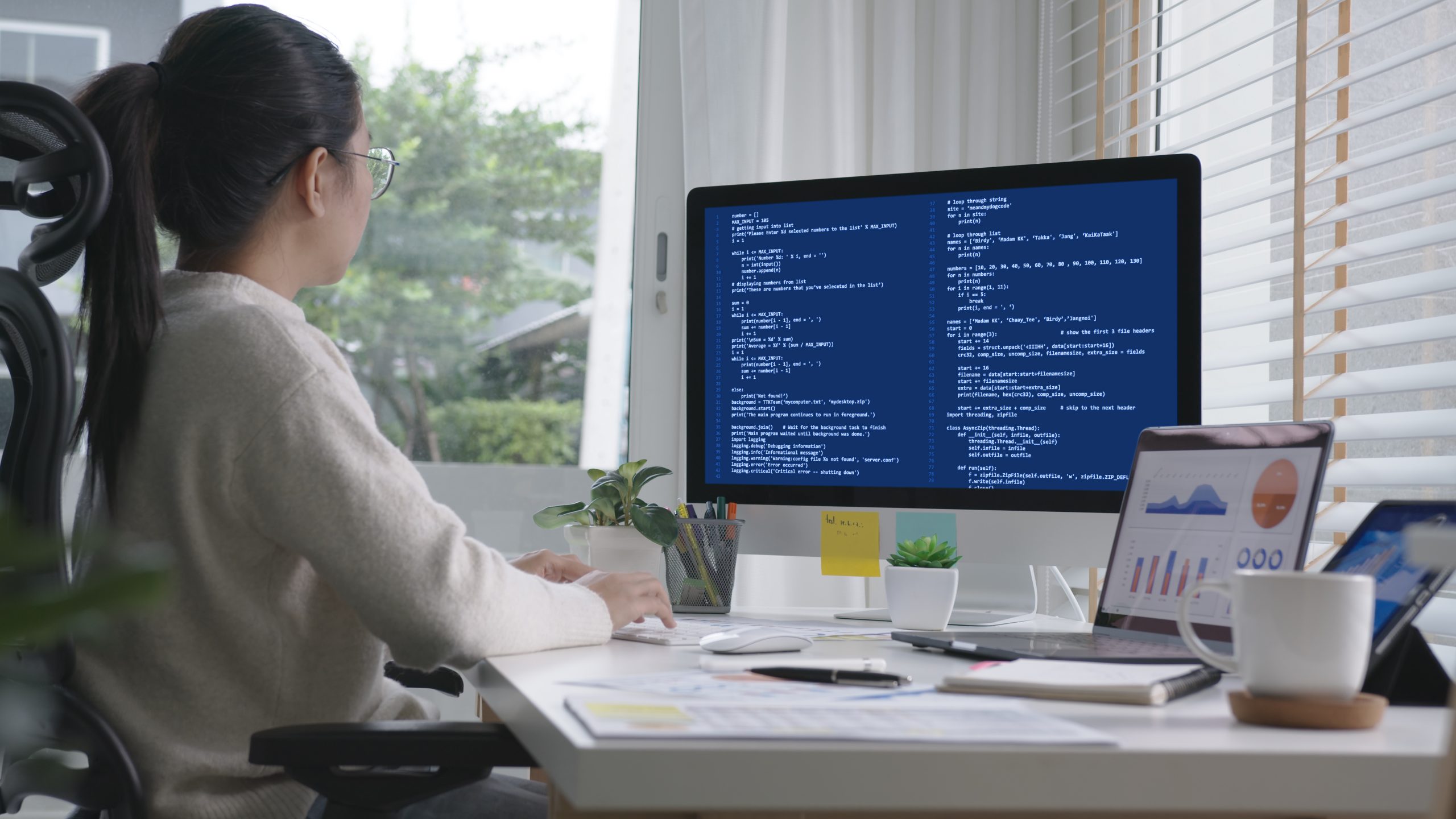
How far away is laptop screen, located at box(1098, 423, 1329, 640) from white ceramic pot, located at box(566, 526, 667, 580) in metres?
0.57

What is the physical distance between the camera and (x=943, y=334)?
4.79 feet

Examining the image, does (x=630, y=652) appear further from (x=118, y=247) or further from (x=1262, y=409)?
(x=1262, y=409)

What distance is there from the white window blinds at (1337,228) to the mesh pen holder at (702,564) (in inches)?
31.9

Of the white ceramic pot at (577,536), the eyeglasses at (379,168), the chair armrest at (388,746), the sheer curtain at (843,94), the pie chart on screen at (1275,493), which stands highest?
the sheer curtain at (843,94)

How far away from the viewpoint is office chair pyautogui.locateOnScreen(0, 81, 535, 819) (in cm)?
81

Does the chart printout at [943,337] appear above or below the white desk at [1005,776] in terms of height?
above

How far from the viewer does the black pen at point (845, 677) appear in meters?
0.82

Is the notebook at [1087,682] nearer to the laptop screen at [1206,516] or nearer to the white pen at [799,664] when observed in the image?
the white pen at [799,664]

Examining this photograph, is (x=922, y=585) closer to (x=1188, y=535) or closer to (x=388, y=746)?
(x=1188, y=535)

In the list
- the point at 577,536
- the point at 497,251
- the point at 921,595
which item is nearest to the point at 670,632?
the point at 921,595

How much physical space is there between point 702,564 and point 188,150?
777 mm

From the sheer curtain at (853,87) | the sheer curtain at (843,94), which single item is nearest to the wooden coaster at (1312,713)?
the sheer curtain at (843,94)

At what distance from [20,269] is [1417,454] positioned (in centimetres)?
162

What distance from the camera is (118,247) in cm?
99
